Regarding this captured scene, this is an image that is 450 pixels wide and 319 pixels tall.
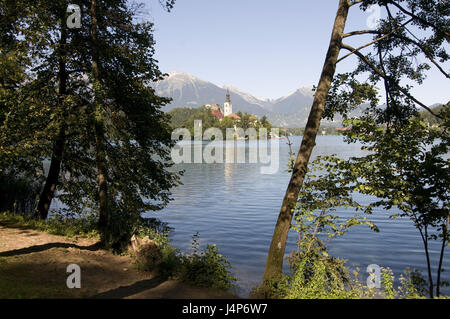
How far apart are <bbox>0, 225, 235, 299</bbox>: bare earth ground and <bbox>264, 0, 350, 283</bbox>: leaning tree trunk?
65.5 inches

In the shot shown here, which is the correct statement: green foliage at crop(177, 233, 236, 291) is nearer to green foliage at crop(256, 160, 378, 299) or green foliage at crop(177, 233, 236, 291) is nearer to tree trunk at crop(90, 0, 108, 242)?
green foliage at crop(256, 160, 378, 299)

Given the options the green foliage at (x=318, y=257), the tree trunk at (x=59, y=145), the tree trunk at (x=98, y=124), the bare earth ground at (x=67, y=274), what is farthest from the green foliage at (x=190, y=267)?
the tree trunk at (x=59, y=145)

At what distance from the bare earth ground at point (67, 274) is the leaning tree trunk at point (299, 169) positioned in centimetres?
166

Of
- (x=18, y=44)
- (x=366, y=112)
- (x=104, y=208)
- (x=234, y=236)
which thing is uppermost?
(x=18, y=44)

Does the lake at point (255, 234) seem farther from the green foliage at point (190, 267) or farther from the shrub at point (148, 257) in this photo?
the shrub at point (148, 257)

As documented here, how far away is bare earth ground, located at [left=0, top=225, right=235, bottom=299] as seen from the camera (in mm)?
8406

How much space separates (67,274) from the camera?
32.2 ft

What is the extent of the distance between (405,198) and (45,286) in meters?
9.13

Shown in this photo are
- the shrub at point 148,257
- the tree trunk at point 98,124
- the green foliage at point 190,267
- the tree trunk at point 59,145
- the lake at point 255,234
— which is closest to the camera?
the green foliage at point 190,267

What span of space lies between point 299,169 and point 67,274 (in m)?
7.36

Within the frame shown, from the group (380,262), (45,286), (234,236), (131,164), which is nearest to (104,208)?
(131,164)

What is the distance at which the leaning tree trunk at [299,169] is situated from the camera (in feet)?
31.3
